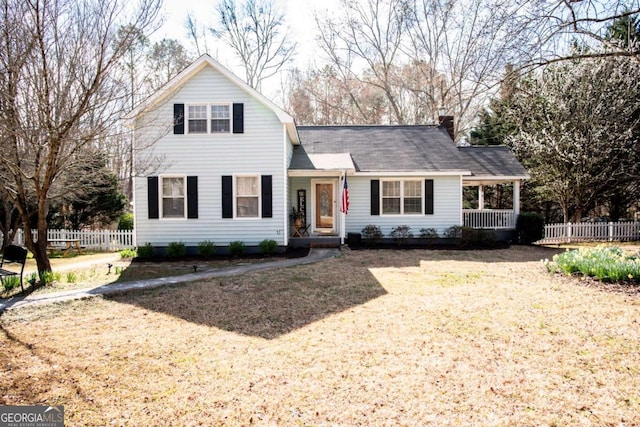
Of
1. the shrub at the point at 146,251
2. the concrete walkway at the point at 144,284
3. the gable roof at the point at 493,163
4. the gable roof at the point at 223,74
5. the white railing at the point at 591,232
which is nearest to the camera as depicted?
the concrete walkway at the point at 144,284

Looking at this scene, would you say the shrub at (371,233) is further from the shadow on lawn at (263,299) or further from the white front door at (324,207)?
the shadow on lawn at (263,299)

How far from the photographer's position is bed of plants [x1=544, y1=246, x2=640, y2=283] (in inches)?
327

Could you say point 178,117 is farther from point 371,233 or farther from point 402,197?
point 402,197

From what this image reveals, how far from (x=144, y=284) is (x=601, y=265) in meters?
9.93

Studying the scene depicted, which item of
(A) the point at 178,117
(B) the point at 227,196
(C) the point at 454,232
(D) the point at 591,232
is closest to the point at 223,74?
(A) the point at 178,117

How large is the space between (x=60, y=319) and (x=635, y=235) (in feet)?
77.9

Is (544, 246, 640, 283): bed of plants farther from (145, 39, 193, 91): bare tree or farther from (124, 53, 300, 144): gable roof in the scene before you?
(145, 39, 193, 91): bare tree

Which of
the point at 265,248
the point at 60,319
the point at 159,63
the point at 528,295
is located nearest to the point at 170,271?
the point at 265,248

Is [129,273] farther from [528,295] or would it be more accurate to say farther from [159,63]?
[159,63]

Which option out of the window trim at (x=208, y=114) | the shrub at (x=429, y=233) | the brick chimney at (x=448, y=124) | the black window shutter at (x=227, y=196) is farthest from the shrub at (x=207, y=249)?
the brick chimney at (x=448, y=124)

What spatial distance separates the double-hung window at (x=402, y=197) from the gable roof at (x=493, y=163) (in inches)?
125

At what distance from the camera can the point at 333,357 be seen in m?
4.89

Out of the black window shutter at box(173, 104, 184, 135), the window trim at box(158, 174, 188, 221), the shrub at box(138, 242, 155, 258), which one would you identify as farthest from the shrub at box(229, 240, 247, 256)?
the black window shutter at box(173, 104, 184, 135)

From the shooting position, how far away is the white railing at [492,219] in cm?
1777
